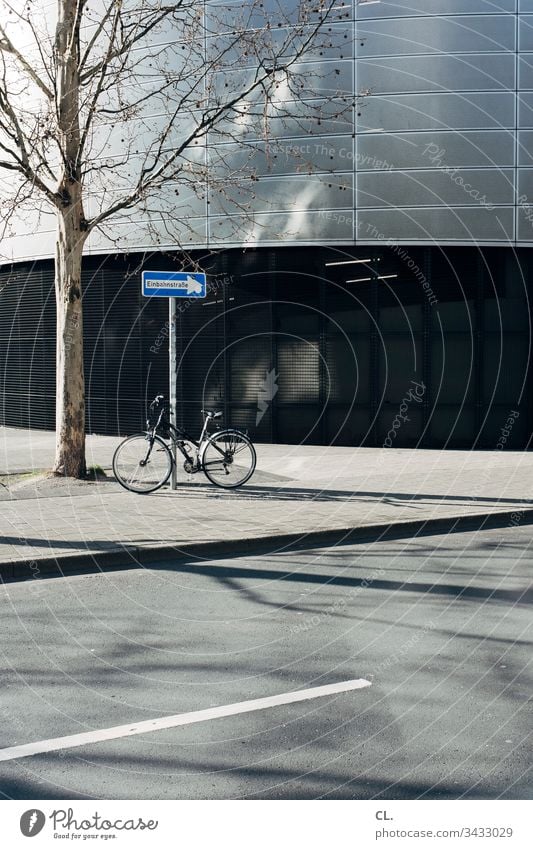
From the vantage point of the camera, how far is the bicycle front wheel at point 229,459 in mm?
12578

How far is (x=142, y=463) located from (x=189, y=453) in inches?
33.8

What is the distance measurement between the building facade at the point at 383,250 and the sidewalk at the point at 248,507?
260cm

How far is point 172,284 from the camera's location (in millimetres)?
11703

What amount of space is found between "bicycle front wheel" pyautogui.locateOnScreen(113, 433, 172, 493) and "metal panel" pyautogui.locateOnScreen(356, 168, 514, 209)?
25.6 ft

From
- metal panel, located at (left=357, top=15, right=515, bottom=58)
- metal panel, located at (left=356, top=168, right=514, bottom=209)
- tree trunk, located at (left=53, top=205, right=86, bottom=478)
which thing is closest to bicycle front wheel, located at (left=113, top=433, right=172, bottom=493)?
tree trunk, located at (left=53, top=205, right=86, bottom=478)

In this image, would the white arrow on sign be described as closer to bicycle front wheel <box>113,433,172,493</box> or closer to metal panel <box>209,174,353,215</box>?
bicycle front wheel <box>113,433,172,493</box>

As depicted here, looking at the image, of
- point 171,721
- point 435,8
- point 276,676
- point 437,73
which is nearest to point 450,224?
point 437,73

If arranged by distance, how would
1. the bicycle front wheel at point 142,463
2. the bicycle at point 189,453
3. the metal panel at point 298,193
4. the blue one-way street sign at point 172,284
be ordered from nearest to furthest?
the blue one-way street sign at point 172,284 < the bicycle front wheel at point 142,463 < the bicycle at point 189,453 < the metal panel at point 298,193

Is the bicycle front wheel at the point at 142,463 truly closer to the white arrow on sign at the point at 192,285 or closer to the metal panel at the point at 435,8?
the white arrow on sign at the point at 192,285

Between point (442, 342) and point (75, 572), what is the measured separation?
11600mm

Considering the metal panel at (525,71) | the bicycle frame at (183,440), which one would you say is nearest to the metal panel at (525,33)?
the metal panel at (525,71)

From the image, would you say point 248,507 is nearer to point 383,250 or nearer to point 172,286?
point 172,286

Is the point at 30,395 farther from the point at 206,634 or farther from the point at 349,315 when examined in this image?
the point at 206,634

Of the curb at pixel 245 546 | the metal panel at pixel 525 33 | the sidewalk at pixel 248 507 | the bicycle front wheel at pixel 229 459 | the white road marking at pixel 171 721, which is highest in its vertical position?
the metal panel at pixel 525 33
